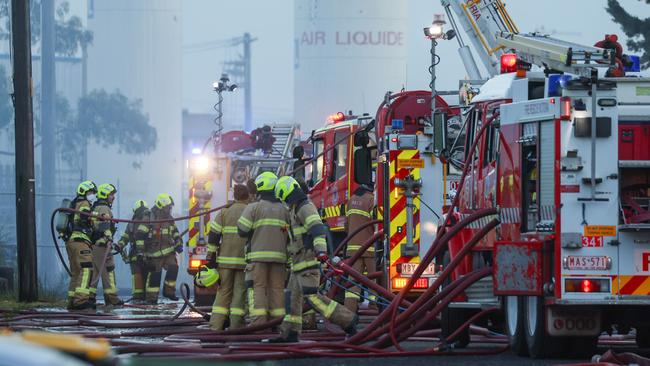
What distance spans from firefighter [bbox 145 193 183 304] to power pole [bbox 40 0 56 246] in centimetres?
2504

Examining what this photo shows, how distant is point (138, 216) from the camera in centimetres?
2675

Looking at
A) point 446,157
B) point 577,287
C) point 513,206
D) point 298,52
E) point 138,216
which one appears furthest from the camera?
point 298,52

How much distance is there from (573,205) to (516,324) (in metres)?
1.48

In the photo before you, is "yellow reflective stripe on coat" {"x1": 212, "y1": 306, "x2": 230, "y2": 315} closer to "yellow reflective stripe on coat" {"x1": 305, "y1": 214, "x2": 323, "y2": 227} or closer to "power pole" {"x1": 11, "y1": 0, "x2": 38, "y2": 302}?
"yellow reflective stripe on coat" {"x1": 305, "y1": 214, "x2": 323, "y2": 227}

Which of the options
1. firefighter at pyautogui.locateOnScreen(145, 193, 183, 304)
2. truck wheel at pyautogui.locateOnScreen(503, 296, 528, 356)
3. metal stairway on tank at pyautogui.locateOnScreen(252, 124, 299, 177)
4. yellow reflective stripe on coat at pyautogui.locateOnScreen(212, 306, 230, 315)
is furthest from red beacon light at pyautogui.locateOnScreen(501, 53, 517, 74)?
metal stairway on tank at pyautogui.locateOnScreen(252, 124, 299, 177)

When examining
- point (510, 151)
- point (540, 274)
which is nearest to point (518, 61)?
point (510, 151)

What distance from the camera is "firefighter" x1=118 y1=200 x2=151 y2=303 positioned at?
26.3 meters

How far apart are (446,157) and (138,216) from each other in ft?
40.6

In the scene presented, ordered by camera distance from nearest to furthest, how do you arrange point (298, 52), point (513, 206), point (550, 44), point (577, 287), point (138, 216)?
point (577, 287) → point (513, 206) → point (550, 44) → point (138, 216) → point (298, 52)

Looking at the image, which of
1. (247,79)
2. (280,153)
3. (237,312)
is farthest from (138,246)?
(247,79)

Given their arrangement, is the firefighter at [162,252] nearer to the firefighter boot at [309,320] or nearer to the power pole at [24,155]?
the power pole at [24,155]

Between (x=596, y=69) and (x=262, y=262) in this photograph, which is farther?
(x=262, y=262)

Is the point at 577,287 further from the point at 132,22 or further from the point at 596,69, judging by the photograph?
the point at 132,22

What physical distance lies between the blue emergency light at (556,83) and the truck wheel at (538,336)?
5.07 ft
